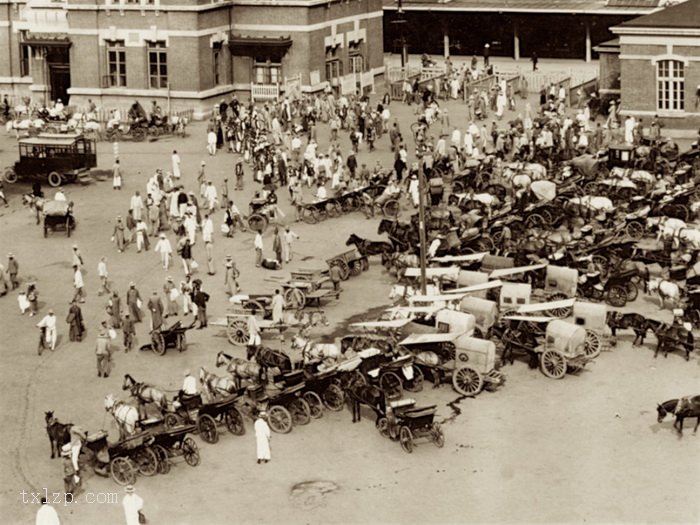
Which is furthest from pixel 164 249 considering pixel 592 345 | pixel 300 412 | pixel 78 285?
pixel 592 345

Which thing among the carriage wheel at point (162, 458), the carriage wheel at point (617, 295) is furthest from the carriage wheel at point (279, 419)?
the carriage wheel at point (617, 295)

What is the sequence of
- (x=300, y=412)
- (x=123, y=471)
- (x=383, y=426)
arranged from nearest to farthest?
1. (x=123, y=471)
2. (x=383, y=426)
3. (x=300, y=412)

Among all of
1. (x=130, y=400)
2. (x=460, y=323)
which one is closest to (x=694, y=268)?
(x=460, y=323)

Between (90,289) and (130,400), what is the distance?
1240cm

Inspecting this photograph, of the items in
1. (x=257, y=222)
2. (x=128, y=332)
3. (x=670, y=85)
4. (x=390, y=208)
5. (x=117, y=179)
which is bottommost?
(x=128, y=332)

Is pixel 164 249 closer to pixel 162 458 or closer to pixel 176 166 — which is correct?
pixel 176 166

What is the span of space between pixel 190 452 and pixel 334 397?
4505mm

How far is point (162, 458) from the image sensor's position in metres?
31.2

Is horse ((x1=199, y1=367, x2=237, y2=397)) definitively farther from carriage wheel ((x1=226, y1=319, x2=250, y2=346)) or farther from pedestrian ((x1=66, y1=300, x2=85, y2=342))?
pedestrian ((x1=66, y1=300, x2=85, y2=342))

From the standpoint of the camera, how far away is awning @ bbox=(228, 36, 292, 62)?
78.2m

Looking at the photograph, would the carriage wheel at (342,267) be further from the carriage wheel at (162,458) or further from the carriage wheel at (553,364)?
the carriage wheel at (162,458)

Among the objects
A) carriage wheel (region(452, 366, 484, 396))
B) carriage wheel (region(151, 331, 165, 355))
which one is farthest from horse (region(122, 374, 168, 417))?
carriage wheel (region(452, 366, 484, 396))

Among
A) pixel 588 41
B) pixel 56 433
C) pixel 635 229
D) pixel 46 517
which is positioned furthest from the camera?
pixel 588 41

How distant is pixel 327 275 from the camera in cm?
4525
